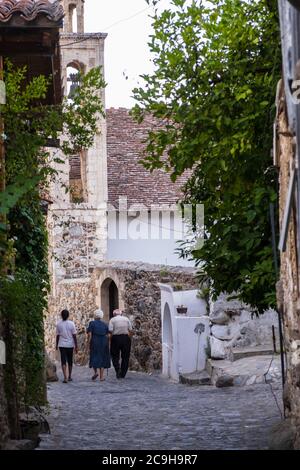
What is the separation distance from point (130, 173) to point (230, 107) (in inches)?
782

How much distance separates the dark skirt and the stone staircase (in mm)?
1463

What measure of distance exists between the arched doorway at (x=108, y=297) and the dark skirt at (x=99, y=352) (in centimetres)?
796

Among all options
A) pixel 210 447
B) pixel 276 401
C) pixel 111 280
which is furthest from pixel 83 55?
pixel 210 447

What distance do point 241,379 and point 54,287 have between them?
12.7 metres

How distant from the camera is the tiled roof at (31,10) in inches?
384

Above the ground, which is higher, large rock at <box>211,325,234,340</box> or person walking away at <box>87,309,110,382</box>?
large rock at <box>211,325,234,340</box>

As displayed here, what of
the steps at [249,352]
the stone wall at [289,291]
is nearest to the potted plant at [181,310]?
the steps at [249,352]

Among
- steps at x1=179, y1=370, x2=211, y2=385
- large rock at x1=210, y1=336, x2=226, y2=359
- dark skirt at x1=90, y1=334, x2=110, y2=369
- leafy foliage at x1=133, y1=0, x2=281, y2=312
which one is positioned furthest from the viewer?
dark skirt at x1=90, y1=334, x2=110, y2=369

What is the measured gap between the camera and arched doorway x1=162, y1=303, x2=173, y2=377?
22578mm

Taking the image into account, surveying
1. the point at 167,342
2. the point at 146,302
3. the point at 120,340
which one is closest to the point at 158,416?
the point at 120,340

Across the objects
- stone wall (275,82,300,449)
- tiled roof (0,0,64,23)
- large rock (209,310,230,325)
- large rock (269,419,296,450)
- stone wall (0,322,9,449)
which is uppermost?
tiled roof (0,0,64,23)

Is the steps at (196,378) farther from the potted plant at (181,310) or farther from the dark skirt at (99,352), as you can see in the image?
the dark skirt at (99,352)

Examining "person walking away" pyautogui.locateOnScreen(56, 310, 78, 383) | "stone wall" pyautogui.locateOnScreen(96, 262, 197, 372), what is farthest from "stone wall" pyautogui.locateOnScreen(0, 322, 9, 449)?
"stone wall" pyautogui.locateOnScreen(96, 262, 197, 372)

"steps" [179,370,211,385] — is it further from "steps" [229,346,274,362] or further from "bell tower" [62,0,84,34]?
"bell tower" [62,0,84,34]
